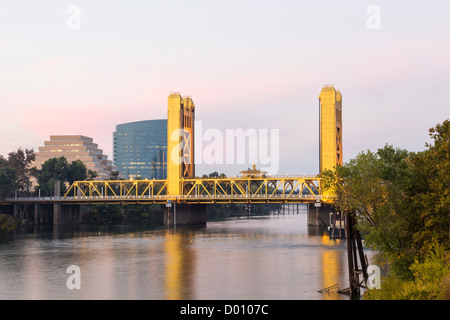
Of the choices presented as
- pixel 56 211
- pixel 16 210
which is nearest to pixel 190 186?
pixel 56 211

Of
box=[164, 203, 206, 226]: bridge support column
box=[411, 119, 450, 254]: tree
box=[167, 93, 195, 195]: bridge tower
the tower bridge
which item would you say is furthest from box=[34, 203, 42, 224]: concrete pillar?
box=[411, 119, 450, 254]: tree

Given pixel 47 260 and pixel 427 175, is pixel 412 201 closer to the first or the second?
pixel 427 175

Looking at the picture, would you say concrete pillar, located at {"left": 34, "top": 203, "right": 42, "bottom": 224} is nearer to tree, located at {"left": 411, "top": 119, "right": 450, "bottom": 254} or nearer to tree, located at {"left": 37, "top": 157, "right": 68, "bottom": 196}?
tree, located at {"left": 37, "top": 157, "right": 68, "bottom": 196}

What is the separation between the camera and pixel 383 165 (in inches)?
1886

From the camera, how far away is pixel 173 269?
65688mm

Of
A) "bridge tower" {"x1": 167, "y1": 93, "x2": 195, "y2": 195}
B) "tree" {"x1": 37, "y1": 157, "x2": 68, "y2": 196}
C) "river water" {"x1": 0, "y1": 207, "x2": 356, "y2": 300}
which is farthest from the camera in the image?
"tree" {"x1": 37, "y1": 157, "x2": 68, "y2": 196}

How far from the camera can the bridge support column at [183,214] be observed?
528ft

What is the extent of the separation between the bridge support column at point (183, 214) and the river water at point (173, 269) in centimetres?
5532

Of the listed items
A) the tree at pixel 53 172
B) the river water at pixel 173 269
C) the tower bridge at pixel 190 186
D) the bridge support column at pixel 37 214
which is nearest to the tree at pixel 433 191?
the river water at pixel 173 269

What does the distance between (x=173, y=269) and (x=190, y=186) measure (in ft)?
350

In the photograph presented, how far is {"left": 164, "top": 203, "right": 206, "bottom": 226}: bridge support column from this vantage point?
528 feet

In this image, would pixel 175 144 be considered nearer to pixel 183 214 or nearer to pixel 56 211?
pixel 183 214
